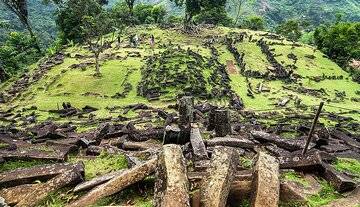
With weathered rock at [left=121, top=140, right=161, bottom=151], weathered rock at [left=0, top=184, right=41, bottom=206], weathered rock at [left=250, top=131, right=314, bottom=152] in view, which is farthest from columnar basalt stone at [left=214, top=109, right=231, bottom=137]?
weathered rock at [left=0, top=184, right=41, bottom=206]

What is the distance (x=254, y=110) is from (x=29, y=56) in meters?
29.8

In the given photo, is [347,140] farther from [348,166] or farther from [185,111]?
[185,111]

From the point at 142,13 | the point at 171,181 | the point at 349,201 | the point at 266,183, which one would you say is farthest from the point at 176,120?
the point at 142,13

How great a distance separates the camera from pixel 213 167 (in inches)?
202

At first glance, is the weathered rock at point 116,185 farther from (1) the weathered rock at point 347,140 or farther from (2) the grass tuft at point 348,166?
(1) the weathered rock at point 347,140

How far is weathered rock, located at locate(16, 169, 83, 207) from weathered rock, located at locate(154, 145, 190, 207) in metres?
1.74

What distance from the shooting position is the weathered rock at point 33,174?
6328 mm

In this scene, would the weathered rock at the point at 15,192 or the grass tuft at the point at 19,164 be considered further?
the grass tuft at the point at 19,164

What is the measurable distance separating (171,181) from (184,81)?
2313 centimetres

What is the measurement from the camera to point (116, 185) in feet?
18.2

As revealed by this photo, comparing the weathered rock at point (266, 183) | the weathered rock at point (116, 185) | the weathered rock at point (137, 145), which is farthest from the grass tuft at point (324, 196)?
the weathered rock at point (137, 145)

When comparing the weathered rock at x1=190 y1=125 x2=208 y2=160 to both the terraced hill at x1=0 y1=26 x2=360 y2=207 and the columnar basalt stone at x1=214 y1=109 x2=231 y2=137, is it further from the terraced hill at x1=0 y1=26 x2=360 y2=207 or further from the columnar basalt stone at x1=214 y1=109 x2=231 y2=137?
the columnar basalt stone at x1=214 y1=109 x2=231 y2=137

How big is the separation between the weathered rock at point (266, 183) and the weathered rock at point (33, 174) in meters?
2.91

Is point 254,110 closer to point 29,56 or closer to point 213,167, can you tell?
point 213,167
